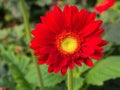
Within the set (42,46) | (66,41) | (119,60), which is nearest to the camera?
(42,46)

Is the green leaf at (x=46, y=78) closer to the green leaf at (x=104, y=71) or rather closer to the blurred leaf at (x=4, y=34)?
the green leaf at (x=104, y=71)

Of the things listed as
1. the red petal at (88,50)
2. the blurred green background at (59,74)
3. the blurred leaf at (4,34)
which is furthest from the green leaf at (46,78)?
the blurred leaf at (4,34)

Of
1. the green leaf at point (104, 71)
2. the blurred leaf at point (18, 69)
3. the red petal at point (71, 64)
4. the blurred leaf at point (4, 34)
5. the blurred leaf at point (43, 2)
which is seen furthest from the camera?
the blurred leaf at point (43, 2)

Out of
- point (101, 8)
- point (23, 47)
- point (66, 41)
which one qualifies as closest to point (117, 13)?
point (101, 8)

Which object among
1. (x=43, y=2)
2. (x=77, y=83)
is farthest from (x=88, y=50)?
(x=43, y=2)

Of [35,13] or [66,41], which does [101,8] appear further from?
[35,13]
